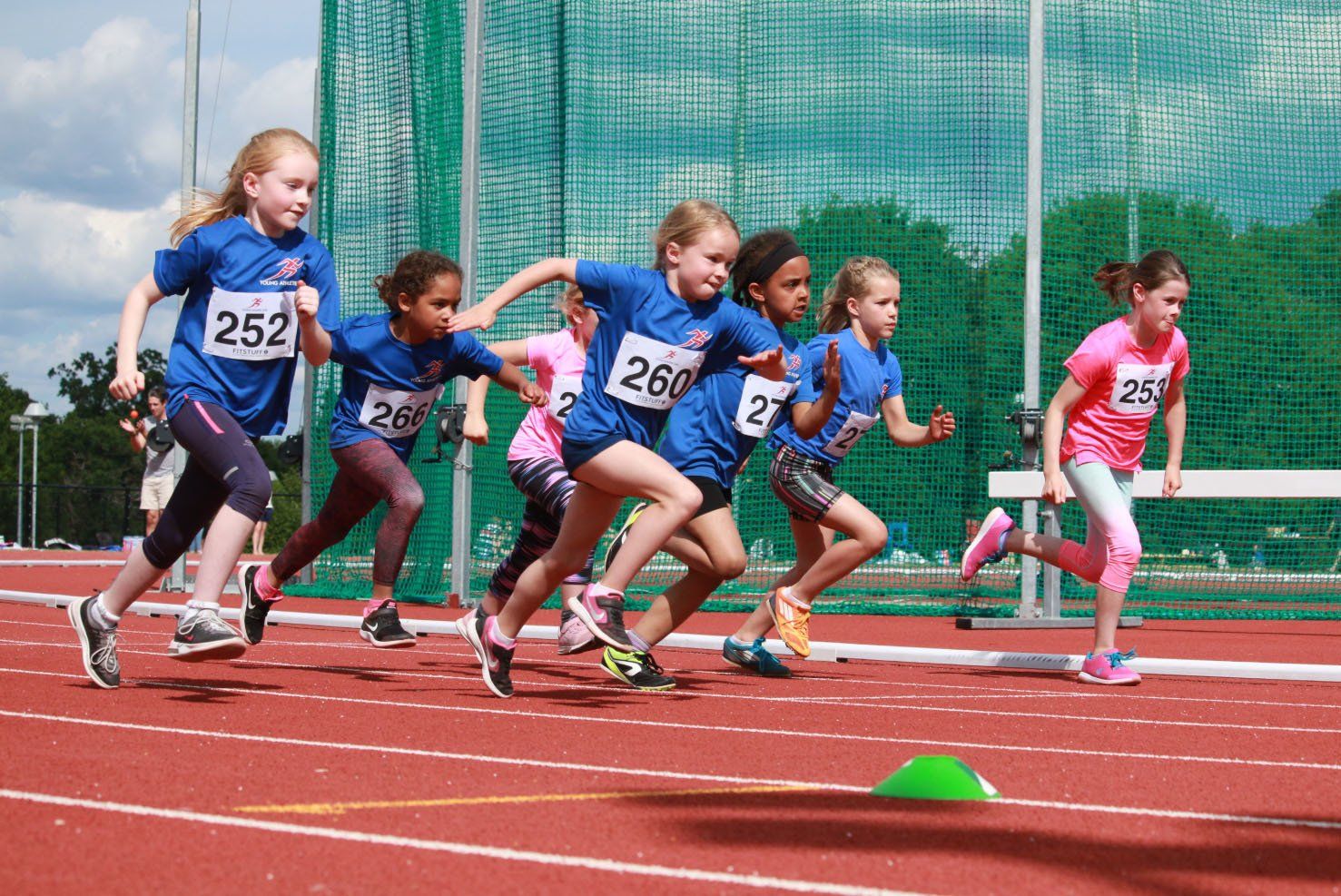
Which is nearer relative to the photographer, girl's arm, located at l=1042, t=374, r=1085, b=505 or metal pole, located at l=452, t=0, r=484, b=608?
girl's arm, located at l=1042, t=374, r=1085, b=505

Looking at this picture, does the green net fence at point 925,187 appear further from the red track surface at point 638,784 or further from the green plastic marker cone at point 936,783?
the green plastic marker cone at point 936,783

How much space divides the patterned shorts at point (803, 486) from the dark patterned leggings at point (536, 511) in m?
0.90

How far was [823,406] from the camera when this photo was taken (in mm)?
6008

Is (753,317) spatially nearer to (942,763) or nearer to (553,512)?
(553,512)

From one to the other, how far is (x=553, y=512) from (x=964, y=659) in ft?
7.10

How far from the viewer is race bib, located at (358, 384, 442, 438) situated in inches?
262

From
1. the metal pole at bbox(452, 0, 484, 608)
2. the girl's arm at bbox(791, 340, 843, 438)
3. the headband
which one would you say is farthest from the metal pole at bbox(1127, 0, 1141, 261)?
the girl's arm at bbox(791, 340, 843, 438)

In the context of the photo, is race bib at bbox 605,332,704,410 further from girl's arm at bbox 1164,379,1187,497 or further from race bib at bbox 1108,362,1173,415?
girl's arm at bbox 1164,379,1187,497

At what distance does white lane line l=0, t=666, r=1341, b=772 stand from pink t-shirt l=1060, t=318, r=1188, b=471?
8.63ft

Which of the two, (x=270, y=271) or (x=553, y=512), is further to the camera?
(x=553, y=512)

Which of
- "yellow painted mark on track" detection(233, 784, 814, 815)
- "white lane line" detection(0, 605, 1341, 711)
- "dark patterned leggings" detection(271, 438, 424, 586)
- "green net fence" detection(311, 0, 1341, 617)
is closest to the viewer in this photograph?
"yellow painted mark on track" detection(233, 784, 814, 815)

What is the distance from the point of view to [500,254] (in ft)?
40.9

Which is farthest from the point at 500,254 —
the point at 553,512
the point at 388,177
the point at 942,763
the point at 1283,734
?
the point at 942,763

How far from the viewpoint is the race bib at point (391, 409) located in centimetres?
665
